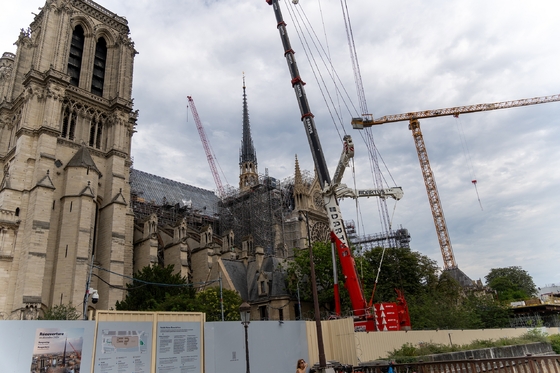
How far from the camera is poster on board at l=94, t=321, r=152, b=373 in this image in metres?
11.6

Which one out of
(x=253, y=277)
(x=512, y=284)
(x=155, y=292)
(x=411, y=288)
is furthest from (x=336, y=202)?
(x=512, y=284)

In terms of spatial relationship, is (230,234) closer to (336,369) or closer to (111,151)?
(111,151)

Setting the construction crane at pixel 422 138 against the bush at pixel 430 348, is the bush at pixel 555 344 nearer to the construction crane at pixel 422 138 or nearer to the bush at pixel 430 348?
the bush at pixel 430 348

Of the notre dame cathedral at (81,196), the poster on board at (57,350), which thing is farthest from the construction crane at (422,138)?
the poster on board at (57,350)

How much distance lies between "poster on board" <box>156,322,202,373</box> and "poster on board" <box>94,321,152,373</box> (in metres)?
0.40

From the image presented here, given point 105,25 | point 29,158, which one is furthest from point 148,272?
point 105,25

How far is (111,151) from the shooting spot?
42781mm

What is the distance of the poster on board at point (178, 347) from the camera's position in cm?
1266

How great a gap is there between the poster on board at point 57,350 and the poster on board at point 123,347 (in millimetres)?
591

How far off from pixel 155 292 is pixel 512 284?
287 ft

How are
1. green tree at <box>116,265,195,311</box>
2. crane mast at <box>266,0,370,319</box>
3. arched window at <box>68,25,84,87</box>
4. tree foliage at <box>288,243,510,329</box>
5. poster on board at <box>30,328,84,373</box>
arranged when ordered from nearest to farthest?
1. poster on board at <box>30,328,84,373</box>
2. crane mast at <box>266,0,370,319</box>
3. green tree at <box>116,265,195,311</box>
4. tree foliage at <box>288,243,510,329</box>
5. arched window at <box>68,25,84,87</box>

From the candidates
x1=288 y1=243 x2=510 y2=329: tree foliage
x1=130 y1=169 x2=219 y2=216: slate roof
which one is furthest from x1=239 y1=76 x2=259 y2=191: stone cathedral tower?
x1=288 y1=243 x2=510 y2=329: tree foliage

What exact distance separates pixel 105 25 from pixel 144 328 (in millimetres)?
47909

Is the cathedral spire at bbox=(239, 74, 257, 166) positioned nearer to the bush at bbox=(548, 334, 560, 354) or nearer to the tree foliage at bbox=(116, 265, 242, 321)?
the tree foliage at bbox=(116, 265, 242, 321)
